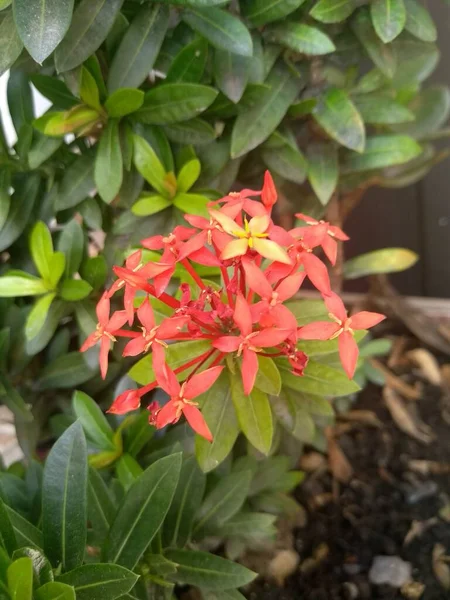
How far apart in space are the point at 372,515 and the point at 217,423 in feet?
2.04

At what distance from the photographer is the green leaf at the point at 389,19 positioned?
0.77 metres

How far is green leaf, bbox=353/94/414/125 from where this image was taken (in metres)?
0.92

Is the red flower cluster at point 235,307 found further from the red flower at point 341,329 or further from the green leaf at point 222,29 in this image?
the green leaf at point 222,29

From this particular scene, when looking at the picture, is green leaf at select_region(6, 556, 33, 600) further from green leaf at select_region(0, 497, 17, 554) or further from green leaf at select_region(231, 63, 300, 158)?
green leaf at select_region(231, 63, 300, 158)

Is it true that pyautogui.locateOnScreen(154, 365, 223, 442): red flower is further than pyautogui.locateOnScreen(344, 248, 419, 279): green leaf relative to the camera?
No

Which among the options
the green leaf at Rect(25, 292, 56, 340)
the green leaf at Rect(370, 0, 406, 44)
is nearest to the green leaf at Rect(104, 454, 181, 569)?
the green leaf at Rect(25, 292, 56, 340)

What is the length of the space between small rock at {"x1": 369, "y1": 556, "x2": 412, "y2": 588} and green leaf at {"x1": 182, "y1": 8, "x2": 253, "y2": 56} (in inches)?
35.4

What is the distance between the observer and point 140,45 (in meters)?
0.77

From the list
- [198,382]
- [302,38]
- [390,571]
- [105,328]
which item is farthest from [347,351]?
[390,571]

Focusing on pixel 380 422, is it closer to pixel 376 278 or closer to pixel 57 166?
pixel 376 278

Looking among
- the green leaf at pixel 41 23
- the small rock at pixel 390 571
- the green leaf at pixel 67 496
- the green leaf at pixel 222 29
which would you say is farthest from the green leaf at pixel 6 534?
the small rock at pixel 390 571

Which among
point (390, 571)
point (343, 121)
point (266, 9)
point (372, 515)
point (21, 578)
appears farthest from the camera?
point (372, 515)

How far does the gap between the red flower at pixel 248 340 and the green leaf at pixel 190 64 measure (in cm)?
39

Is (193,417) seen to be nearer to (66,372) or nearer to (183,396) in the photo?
(183,396)
